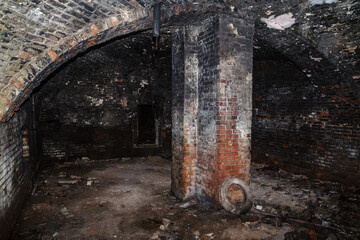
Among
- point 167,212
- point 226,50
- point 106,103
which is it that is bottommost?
point 167,212

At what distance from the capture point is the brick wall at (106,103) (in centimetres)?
780

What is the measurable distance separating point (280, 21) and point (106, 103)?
651cm

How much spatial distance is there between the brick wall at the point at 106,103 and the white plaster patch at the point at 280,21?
3.45 m

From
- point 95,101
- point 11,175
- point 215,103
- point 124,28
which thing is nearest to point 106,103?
point 95,101

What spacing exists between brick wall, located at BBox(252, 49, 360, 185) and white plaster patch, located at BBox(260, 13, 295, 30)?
6.06 feet

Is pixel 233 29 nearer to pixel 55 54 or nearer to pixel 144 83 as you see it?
pixel 55 54

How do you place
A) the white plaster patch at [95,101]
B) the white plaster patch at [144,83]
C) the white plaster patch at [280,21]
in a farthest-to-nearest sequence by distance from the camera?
the white plaster patch at [144,83], the white plaster patch at [95,101], the white plaster patch at [280,21]

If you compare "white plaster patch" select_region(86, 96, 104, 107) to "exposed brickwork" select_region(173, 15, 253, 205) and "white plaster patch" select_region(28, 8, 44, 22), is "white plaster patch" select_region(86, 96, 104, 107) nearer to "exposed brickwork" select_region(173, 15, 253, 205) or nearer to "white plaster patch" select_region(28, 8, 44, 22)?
"exposed brickwork" select_region(173, 15, 253, 205)

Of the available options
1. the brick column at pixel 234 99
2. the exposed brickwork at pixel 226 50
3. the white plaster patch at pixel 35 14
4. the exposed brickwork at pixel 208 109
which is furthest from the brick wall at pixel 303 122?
the white plaster patch at pixel 35 14

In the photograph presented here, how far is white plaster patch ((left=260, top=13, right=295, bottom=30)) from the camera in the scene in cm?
397

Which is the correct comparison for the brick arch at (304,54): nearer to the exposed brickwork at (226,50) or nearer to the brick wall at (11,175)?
the exposed brickwork at (226,50)

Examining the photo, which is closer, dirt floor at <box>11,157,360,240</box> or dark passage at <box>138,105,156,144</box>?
dirt floor at <box>11,157,360,240</box>

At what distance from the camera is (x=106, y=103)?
8.64 metres

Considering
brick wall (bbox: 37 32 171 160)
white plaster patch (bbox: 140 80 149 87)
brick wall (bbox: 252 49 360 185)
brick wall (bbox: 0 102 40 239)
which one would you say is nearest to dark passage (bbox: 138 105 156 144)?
brick wall (bbox: 37 32 171 160)
